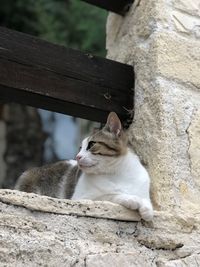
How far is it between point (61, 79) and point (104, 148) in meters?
0.29

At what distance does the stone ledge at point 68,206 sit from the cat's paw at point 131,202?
1cm

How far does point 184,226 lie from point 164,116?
40 cm

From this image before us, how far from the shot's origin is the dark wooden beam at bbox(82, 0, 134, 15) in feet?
7.95

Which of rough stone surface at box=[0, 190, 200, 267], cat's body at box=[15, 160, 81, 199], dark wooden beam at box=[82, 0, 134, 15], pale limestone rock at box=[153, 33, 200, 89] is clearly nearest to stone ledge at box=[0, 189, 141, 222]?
rough stone surface at box=[0, 190, 200, 267]

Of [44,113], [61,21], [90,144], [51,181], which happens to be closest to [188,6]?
[90,144]

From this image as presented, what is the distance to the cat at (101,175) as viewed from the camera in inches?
78.2

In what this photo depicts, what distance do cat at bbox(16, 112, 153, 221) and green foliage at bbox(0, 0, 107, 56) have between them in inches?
71.6

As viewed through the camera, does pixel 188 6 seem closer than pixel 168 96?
No

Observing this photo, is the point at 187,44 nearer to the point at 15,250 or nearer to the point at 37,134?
the point at 15,250

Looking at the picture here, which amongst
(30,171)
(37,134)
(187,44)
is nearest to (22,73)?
(30,171)

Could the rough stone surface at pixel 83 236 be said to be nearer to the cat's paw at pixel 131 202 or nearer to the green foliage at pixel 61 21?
the cat's paw at pixel 131 202

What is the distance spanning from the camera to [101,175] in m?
2.06

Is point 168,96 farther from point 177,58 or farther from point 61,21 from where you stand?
point 61,21

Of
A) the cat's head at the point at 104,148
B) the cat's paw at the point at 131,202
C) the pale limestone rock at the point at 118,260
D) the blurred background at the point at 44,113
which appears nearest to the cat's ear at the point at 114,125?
the cat's head at the point at 104,148
